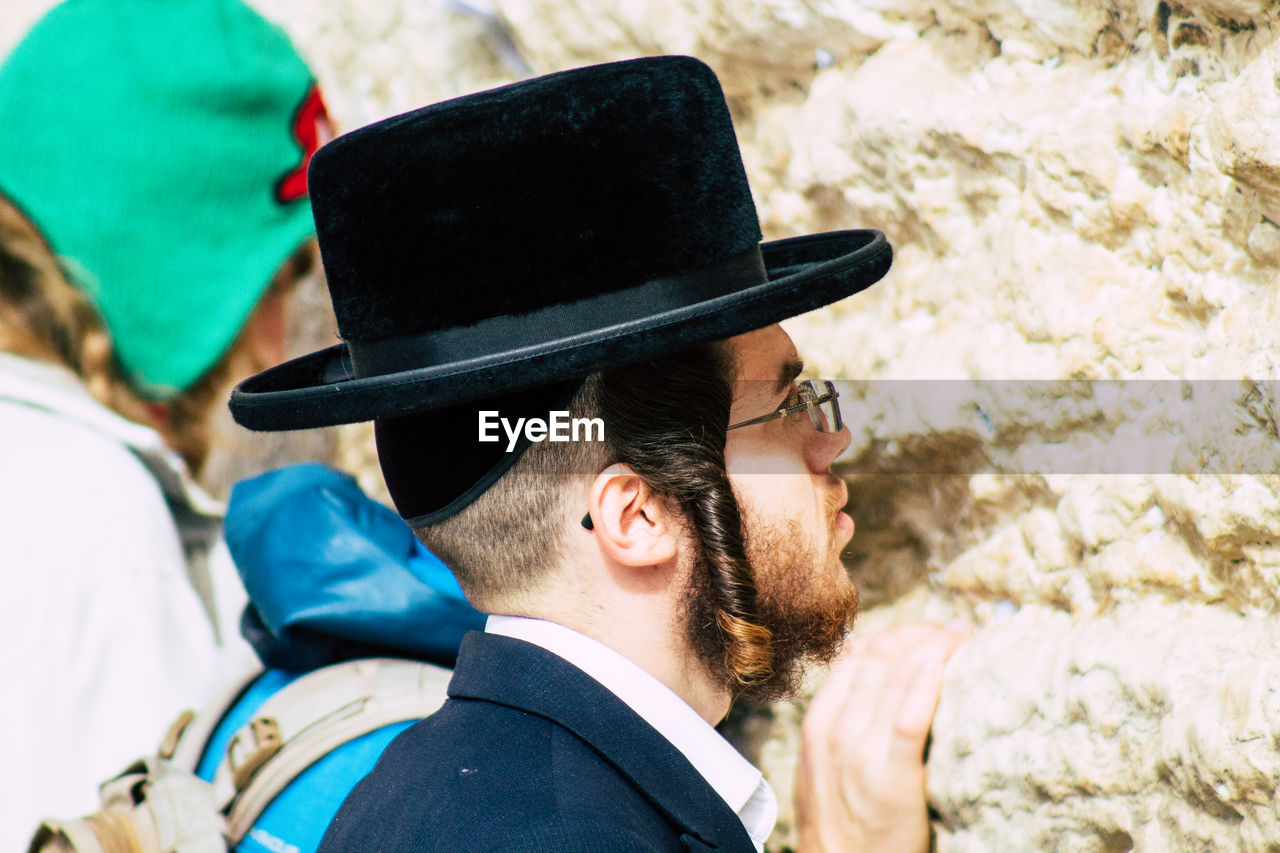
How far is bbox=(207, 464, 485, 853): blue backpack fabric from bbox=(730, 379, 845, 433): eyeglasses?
0.68 m

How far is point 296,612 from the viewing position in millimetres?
1728

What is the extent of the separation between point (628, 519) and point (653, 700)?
260 millimetres

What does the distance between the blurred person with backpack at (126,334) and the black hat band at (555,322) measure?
114cm

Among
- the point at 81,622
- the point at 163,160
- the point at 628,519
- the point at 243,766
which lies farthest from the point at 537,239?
the point at 163,160

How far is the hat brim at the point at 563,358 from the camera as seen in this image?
1.19 metres

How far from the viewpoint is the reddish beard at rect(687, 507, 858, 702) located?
1470 mm

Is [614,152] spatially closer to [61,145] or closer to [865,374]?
[865,374]

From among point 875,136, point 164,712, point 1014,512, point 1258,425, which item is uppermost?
point 875,136

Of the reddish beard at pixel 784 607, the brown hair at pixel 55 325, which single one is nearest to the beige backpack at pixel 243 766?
the reddish beard at pixel 784 607

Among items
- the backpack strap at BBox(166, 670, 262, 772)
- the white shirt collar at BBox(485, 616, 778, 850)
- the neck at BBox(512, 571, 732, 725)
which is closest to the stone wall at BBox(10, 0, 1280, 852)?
the white shirt collar at BBox(485, 616, 778, 850)

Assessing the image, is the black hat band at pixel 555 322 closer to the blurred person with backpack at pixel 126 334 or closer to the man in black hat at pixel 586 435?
the man in black hat at pixel 586 435

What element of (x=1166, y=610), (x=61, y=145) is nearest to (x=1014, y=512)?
(x=1166, y=610)

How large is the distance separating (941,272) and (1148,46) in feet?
1.52

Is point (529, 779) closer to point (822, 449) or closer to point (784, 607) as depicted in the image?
point (784, 607)
